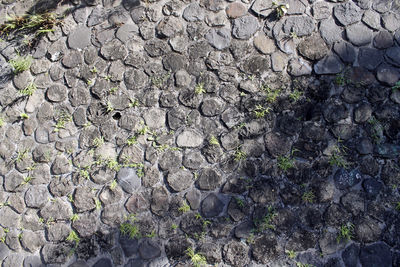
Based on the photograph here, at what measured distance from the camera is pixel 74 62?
3691 mm

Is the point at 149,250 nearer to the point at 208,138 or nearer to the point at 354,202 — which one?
the point at 208,138

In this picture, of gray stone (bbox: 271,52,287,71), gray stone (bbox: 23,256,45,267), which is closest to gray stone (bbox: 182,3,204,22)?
gray stone (bbox: 271,52,287,71)

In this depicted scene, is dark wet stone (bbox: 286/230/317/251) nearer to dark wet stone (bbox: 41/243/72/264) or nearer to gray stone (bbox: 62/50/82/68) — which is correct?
dark wet stone (bbox: 41/243/72/264)

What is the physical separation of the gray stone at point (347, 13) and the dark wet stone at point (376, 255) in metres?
1.75

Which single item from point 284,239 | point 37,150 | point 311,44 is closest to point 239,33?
point 311,44

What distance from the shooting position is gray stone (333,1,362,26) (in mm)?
3383

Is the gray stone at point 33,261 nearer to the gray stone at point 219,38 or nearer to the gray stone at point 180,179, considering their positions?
the gray stone at point 180,179

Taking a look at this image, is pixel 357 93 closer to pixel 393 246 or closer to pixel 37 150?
pixel 393 246

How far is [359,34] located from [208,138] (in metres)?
1.46

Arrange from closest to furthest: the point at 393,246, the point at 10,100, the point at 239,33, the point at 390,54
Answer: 1. the point at 393,246
2. the point at 390,54
3. the point at 239,33
4. the point at 10,100

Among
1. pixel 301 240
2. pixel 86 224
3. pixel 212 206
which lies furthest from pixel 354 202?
pixel 86 224

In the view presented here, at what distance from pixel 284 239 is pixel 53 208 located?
1.89m

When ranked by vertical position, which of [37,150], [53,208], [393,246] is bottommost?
[393,246]

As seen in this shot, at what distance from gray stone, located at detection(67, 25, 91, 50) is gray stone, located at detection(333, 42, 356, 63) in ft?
6.97
